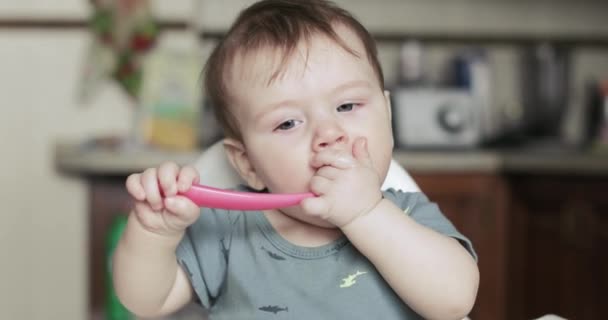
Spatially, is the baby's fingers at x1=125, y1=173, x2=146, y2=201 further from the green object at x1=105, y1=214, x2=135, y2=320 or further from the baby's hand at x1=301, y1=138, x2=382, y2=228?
the green object at x1=105, y1=214, x2=135, y2=320

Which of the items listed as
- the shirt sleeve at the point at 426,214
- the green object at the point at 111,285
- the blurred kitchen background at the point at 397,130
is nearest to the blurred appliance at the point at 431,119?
the blurred kitchen background at the point at 397,130

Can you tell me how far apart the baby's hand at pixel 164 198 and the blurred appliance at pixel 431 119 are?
5.68 ft

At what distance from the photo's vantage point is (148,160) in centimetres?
235

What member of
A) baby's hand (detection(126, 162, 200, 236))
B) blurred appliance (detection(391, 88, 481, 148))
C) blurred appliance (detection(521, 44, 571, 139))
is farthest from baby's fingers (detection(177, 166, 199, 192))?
blurred appliance (detection(521, 44, 571, 139))

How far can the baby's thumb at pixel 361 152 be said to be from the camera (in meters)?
0.94

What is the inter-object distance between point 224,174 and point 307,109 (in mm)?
326

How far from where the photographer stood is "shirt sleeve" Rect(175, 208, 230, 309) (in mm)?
1039

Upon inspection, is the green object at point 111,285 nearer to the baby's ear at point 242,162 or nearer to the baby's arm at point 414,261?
the baby's ear at point 242,162

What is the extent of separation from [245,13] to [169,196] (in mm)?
Result: 297

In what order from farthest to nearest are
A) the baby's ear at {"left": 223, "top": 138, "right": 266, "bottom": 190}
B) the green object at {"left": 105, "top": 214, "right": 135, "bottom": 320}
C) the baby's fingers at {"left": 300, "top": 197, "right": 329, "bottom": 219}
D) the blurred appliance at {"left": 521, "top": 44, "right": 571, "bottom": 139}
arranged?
the blurred appliance at {"left": 521, "top": 44, "right": 571, "bottom": 139}
the green object at {"left": 105, "top": 214, "right": 135, "bottom": 320}
the baby's ear at {"left": 223, "top": 138, "right": 266, "bottom": 190}
the baby's fingers at {"left": 300, "top": 197, "right": 329, "bottom": 219}

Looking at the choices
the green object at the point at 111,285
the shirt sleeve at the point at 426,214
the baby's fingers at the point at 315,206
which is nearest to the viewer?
the baby's fingers at the point at 315,206

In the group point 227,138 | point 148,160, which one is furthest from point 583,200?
point 227,138

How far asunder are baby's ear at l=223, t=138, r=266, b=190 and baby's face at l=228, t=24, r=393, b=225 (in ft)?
0.24

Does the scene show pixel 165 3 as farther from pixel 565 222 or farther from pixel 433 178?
pixel 565 222
